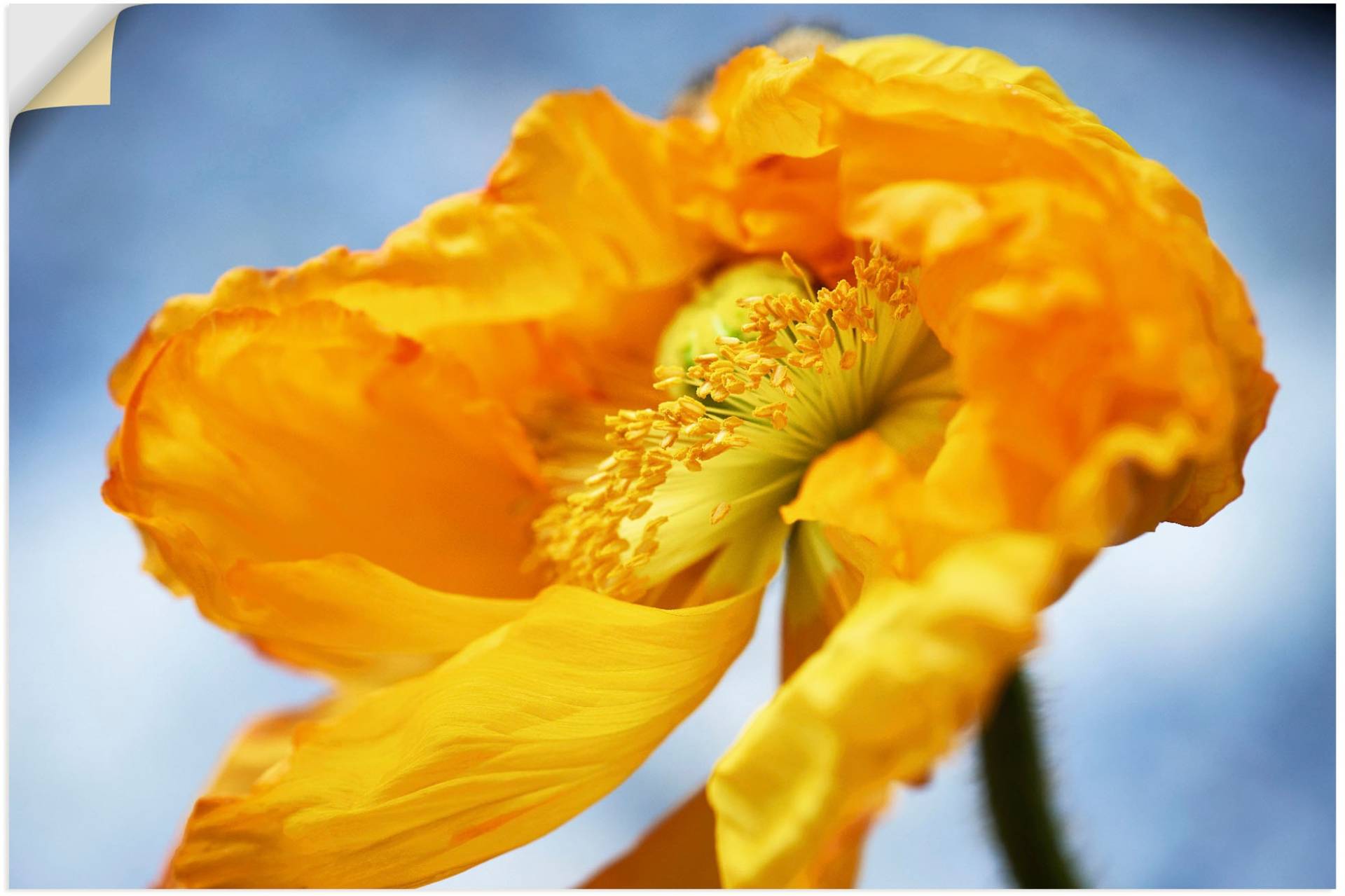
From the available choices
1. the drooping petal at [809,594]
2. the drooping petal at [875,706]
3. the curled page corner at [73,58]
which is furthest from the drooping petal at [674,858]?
the curled page corner at [73,58]

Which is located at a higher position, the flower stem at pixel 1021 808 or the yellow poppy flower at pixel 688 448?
the yellow poppy flower at pixel 688 448

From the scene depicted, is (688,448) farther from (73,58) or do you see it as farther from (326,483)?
(73,58)

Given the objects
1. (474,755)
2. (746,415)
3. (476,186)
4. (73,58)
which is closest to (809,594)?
(746,415)

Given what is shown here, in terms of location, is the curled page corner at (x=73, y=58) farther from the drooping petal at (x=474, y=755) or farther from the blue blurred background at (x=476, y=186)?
the drooping petal at (x=474, y=755)

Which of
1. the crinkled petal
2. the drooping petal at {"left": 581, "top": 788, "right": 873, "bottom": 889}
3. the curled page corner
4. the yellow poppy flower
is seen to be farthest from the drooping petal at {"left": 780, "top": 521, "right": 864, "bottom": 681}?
the curled page corner

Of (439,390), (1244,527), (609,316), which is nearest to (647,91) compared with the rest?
(609,316)

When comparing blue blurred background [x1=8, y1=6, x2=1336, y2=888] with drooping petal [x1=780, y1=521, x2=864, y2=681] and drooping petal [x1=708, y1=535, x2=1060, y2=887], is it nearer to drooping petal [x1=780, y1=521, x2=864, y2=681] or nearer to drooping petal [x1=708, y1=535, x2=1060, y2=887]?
drooping petal [x1=780, y1=521, x2=864, y2=681]

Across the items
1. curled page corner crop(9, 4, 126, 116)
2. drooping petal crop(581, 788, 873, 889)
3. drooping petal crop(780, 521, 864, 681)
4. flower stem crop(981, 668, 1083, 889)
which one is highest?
curled page corner crop(9, 4, 126, 116)

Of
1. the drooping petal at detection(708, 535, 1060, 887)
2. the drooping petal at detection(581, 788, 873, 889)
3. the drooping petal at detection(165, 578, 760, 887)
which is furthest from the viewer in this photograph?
the drooping petal at detection(581, 788, 873, 889)
